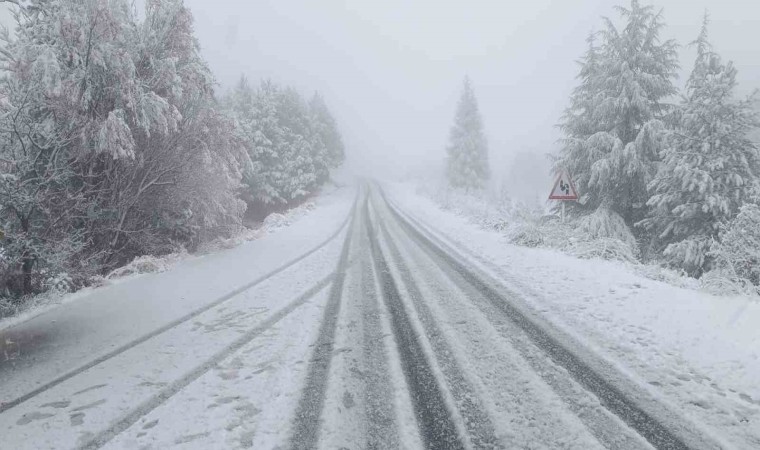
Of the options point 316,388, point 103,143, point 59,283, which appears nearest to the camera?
point 316,388

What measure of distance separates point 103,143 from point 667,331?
31.6ft

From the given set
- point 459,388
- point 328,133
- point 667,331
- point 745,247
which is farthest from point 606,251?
point 328,133

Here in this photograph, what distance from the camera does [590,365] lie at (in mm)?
3867

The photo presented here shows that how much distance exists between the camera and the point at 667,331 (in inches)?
180

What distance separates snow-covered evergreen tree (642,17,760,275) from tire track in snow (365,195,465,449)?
338 inches

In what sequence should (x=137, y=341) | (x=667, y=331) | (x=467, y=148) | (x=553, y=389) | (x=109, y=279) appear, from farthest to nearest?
(x=467, y=148)
(x=109, y=279)
(x=137, y=341)
(x=667, y=331)
(x=553, y=389)

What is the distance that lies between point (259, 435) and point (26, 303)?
584cm

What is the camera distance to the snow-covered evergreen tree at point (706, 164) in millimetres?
9562

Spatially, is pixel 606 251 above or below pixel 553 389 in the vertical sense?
above

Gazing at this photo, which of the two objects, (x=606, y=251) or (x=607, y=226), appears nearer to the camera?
(x=606, y=251)

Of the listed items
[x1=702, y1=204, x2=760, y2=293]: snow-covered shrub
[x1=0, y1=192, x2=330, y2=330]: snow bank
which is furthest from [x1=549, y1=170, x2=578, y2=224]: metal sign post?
[x1=0, y1=192, x2=330, y2=330]: snow bank

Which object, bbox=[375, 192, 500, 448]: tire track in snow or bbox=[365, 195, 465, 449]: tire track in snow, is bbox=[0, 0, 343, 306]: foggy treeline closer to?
bbox=[365, 195, 465, 449]: tire track in snow

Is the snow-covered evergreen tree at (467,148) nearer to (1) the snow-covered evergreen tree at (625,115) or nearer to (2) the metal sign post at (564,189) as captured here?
(1) the snow-covered evergreen tree at (625,115)

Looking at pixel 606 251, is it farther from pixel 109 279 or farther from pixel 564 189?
pixel 109 279
